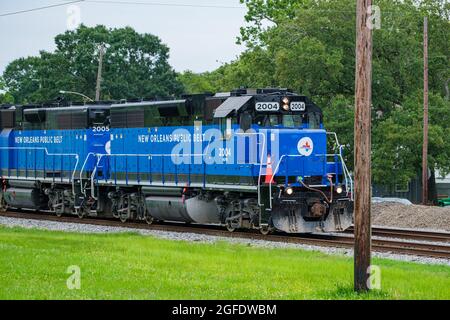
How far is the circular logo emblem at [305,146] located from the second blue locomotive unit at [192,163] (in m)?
0.03

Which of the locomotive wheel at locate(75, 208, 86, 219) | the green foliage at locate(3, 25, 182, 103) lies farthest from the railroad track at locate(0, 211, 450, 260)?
the green foliage at locate(3, 25, 182, 103)

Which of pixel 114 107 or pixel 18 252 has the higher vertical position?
pixel 114 107

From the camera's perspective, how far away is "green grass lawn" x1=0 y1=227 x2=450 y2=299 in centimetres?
1317

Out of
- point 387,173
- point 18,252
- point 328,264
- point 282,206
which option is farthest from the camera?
point 387,173

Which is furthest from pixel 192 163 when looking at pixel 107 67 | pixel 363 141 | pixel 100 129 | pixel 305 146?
pixel 107 67

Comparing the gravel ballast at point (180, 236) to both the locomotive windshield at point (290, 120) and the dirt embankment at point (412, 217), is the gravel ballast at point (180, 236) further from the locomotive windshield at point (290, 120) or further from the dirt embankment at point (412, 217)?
the dirt embankment at point (412, 217)

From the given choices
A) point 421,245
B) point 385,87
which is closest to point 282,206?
point 421,245

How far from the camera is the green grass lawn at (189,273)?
13.2 meters

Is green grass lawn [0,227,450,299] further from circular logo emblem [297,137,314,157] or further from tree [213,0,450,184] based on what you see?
tree [213,0,450,184]

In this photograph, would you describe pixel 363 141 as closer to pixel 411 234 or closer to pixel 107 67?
pixel 411 234

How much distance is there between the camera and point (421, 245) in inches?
857

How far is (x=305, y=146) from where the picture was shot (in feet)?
78.1
